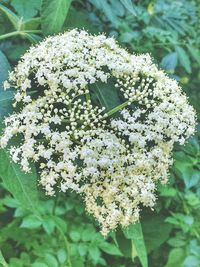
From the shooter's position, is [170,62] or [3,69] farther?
[170,62]

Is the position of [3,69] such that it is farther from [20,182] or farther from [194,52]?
[194,52]

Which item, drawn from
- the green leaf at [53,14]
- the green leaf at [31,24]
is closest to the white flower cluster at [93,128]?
the green leaf at [53,14]

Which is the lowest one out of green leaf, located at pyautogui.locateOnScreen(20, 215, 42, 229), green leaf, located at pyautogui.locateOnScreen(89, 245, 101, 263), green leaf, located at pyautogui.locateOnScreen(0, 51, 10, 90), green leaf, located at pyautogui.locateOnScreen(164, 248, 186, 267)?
green leaf, located at pyautogui.locateOnScreen(164, 248, 186, 267)

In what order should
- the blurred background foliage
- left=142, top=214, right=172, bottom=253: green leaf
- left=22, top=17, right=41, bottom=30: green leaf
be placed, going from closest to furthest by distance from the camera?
1. left=22, top=17, right=41, bottom=30: green leaf
2. the blurred background foliage
3. left=142, top=214, right=172, bottom=253: green leaf

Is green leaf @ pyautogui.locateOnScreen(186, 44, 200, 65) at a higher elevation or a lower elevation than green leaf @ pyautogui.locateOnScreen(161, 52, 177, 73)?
higher

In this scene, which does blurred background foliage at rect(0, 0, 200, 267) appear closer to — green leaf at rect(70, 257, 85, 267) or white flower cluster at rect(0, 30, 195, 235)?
green leaf at rect(70, 257, 85, 267)

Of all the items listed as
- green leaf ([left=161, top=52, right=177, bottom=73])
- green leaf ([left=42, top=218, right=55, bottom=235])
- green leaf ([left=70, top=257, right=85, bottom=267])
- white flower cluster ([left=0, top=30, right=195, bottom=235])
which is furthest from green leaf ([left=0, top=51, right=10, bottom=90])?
green leaf ([left=70, top=257, right=85, bottom=267])

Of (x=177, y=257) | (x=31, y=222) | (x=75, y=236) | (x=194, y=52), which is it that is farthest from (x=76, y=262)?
(x=194, y=52)
